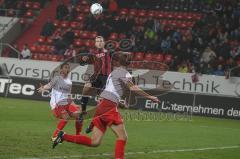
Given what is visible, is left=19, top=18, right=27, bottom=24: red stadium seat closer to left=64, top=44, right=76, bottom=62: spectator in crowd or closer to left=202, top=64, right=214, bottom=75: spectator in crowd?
left=64, top=44, right=76, bottom=62: spectator in crowd

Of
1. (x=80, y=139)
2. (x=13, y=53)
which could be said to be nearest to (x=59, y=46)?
(x=13, y=53)

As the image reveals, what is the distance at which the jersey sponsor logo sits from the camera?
30.0 meters

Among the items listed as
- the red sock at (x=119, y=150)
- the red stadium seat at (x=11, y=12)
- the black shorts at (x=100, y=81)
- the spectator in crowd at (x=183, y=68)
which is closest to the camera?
the red sock at (x=119, y=150)

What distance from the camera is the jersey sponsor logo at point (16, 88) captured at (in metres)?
30.0

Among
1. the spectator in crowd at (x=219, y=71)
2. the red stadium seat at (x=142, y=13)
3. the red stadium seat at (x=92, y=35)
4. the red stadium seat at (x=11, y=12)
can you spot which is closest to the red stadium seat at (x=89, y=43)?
the red stadium seat at (x=92, y=35)

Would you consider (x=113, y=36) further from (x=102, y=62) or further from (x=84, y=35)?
(x=102, y=62)

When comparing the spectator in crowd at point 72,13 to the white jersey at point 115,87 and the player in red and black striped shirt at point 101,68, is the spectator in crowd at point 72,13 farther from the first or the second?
the white jersey at point 115,87

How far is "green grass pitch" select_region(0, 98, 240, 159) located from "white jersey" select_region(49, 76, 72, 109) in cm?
96

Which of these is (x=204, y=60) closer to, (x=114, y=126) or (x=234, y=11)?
(x=234, y=11)

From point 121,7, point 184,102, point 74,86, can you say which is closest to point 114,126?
point 184,102

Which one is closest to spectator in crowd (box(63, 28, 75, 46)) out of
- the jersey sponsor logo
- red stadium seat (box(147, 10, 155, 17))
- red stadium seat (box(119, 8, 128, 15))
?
red stadium seat (box(119, 8, 128, 15))

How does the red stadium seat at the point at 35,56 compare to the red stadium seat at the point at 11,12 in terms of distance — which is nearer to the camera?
the red stadium seat at the point at 35,56

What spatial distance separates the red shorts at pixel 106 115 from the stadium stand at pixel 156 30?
1907 centimetres

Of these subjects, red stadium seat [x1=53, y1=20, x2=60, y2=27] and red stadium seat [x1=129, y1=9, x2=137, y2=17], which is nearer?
red stadium seat [x1=129, y1=9, x2=137, y2=17]
